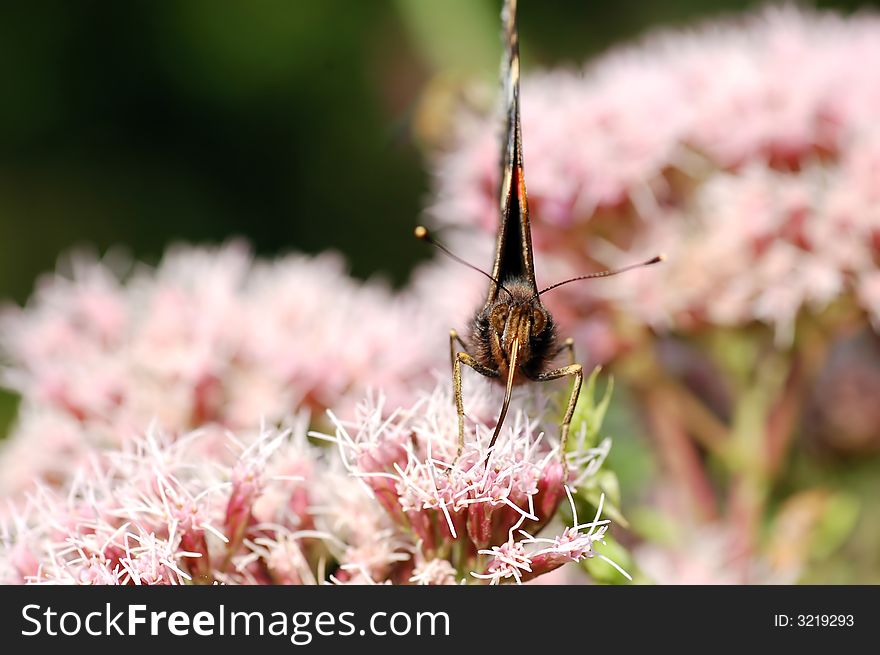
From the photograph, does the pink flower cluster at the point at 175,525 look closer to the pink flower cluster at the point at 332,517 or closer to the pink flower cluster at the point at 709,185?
the pink flower cluster at the point at 332,517

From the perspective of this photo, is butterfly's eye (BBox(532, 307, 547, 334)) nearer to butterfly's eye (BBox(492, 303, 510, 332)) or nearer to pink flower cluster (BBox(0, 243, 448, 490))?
butterfly's eye (BBox(492, 303, 510, 332))

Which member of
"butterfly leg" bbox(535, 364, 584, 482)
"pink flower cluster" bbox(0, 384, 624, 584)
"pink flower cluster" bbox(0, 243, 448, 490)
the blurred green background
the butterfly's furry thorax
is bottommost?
"pink flower cluster" bbox(0, 384, 624, 584)

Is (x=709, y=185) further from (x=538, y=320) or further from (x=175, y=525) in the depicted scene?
(x=175, y=525)

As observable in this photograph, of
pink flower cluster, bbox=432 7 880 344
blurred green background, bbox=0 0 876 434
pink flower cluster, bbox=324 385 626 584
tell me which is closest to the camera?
pink flower cluster, bbox=324 385 626 584

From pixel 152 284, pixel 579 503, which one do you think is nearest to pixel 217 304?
pixel 152 284

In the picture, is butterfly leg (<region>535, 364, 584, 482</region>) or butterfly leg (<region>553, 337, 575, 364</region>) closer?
butterfly leg (<region>535, 364, 584, 482</region>)

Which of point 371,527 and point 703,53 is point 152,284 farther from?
point 703,53

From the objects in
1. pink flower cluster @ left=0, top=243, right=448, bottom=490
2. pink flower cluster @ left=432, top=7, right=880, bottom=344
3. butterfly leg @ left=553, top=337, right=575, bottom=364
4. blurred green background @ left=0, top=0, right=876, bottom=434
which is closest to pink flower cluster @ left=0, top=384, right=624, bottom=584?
butterfly leg @ left=553, top=337, right=575, bottom=364
